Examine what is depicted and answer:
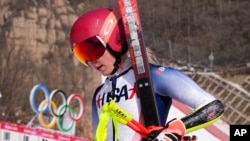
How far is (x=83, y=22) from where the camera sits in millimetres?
2539

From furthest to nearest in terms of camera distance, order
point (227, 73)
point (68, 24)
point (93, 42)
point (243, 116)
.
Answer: point (68, 24) < point (227, 73) < point (243, 116) < point (93, 42)

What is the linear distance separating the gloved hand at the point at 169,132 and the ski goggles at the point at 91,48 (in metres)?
0.38

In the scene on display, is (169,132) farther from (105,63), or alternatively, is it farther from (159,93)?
(105,63)

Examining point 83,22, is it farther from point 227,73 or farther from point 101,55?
point 227,73

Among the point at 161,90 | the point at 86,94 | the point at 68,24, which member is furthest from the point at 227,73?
the point at 161,90

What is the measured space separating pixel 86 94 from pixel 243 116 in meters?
6.73

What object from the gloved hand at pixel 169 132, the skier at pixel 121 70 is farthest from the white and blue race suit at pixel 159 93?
the gloved hand at pixel 169 132

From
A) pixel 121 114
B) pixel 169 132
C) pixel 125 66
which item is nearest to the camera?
pixel 169 132

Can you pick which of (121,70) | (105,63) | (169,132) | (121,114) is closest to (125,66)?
(121,70)

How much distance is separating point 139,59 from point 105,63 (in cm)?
18

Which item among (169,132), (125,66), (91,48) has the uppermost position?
(91,48)

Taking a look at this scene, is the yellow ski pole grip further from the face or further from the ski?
the face

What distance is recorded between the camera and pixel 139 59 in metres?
2.42

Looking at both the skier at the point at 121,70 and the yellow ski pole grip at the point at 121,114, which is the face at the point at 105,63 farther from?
the yellow ski pole grip at the point at 121,114
